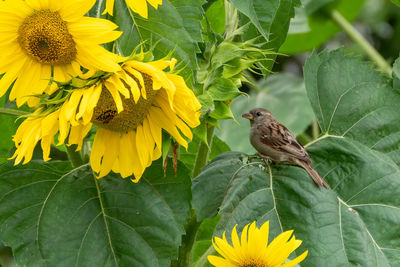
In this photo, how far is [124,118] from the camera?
3.30 ft

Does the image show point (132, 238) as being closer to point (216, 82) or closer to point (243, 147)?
point (216, 82)

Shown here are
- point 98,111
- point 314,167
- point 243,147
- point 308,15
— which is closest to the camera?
point 98,111

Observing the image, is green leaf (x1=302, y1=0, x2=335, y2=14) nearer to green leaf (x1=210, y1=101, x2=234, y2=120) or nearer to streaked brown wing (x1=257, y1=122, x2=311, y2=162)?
streaked brown wing (x1=257, y1=122, x2=311, y2=162)

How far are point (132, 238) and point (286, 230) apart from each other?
0.21 metres

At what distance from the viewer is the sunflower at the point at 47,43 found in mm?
940

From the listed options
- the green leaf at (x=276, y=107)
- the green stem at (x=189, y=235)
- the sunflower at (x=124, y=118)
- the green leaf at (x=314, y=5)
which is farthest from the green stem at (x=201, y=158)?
the green leaf at (x=314, y=5)

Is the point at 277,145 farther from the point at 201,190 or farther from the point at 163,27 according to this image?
the point at 163,27

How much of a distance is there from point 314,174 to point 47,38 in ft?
1.38

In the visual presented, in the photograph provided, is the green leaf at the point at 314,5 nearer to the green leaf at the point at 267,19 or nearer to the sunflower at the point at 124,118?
the green leaf at the point at 267,19

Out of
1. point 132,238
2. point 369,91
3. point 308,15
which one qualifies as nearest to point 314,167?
point 369,91

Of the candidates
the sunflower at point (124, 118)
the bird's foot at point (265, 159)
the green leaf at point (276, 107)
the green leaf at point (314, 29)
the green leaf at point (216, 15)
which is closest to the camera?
the sunflower at point (124, 118)

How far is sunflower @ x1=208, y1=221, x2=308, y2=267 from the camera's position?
100cm

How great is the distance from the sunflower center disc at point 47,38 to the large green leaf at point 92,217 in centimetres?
20

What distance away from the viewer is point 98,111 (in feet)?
3.18
